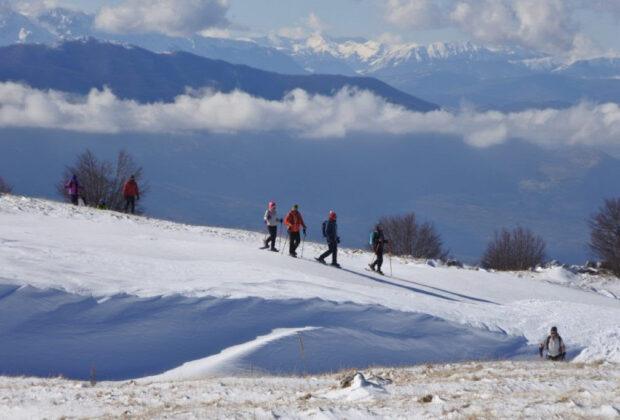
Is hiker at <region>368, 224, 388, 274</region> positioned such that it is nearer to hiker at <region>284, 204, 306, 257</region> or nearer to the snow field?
hiker at <region>284, 204, 306, 257</region>

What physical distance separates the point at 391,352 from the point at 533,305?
8486 millimetres

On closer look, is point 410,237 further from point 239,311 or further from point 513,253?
point 239,311

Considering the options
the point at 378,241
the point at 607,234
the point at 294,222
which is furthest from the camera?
the point at 607,234

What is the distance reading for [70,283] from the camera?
678 inches

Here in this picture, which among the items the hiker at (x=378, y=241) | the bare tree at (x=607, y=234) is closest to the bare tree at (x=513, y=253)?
the bare tree at (x=607, y=234)

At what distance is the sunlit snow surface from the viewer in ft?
35.0

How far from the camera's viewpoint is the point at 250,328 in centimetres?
1703

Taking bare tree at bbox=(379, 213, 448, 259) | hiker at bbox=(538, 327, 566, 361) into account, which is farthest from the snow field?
bare tree at bbox=(379, 213, 448, 259)

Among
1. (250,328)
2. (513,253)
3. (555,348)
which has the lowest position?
(250,328)

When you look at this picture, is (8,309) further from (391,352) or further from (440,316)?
(440,316)

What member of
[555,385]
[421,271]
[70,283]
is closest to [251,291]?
[70,283]

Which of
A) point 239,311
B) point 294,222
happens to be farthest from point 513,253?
point 239,311

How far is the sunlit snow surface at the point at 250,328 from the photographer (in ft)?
35.0

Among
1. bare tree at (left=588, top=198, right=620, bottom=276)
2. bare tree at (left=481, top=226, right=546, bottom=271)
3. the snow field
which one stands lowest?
the snow field
